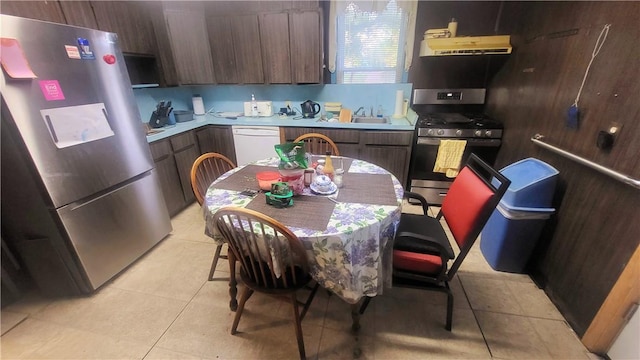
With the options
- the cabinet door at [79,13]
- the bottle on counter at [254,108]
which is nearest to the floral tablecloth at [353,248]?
the cabinet door at [79,13]

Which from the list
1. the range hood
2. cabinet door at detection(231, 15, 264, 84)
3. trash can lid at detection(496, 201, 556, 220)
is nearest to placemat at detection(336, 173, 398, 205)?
trash can lid at detection(496, 201, 556, 220)

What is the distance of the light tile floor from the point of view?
1334mm

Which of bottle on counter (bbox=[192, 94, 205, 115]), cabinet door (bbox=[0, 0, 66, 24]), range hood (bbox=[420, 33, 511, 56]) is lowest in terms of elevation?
bottle on counter (bbox=[192, 94, 205, 115])

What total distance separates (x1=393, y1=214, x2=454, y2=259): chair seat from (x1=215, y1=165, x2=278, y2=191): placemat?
0.85 m

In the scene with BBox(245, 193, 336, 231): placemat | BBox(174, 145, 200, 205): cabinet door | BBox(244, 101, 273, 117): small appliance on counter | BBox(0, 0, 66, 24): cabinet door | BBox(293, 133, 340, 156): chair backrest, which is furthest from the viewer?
BBox(244, 101, 273, 117): small appliance on counter

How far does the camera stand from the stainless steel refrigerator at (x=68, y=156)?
4.17ft

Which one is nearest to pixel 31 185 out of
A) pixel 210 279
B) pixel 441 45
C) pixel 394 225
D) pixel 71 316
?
pixel 71 316

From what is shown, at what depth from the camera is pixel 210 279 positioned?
1.80 m

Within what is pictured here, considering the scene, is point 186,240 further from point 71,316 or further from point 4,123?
point 4,123

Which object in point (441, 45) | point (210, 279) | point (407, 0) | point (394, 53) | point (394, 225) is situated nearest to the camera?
point (394, 225)

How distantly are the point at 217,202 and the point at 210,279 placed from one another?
81 centimetres

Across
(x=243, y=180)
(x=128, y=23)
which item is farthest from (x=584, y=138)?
(x=128, y=23)

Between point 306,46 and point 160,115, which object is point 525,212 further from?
point 160,115

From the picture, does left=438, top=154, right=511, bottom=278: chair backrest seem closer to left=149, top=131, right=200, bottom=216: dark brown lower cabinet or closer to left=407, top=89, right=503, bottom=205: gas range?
left=407, top=89, right=503, bottom=205: gas range
